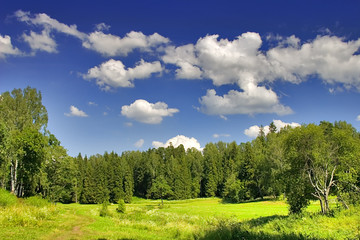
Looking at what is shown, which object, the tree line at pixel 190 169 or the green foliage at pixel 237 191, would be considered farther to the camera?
the green foliage at pixel 237 191

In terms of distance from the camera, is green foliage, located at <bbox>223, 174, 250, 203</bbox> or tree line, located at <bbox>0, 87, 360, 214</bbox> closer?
tree line, located at <bbox>0, 87, 360, 214</bbox>

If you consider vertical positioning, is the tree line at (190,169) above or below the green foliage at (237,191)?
above

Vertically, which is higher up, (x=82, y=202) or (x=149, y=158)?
(x=149, y=158)

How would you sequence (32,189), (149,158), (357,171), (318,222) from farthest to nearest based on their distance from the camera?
(149,158) < (32,189) < (357,171) < (318,222)

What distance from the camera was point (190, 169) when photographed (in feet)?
356

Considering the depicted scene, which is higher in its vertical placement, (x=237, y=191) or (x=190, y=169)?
(x=190, y=169)

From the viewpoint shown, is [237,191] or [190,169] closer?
[237,191]

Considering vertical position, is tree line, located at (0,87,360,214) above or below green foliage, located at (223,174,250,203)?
above

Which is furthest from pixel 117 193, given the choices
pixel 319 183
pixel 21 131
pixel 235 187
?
pixel 319 183

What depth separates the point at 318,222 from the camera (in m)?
23.5

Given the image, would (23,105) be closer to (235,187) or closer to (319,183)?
(319,183)

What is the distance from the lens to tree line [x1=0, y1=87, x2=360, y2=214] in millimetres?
28578

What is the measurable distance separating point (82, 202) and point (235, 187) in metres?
54.3

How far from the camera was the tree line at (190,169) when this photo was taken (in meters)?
28.6
